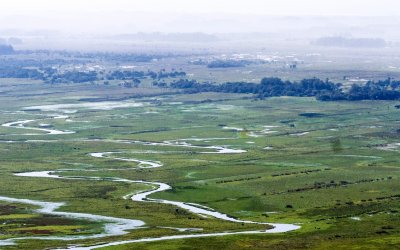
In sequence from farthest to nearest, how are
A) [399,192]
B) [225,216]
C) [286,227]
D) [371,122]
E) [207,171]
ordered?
[371,122]
[207,171]
[399,192]
[225,216]
[286,227]

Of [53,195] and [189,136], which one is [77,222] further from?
[189,136]

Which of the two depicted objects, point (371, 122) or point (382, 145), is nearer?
point (382, 145)

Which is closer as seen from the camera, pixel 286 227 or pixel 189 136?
pixel 286 227

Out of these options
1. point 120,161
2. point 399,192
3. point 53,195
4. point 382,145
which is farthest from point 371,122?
point 53,195

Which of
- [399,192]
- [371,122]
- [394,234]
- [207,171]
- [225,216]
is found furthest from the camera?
[371,122]

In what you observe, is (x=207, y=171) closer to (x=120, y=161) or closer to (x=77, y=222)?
(x=120, y=161)

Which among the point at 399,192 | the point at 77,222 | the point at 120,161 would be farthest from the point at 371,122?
the point at 77,222
